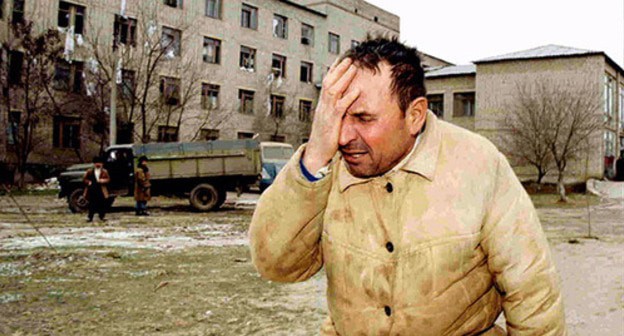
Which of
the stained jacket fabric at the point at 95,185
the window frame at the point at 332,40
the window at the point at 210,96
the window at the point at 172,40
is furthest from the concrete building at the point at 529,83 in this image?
the stained jacket fabric at the point at 95,185

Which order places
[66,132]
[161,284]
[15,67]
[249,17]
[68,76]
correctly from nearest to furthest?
[161,284] → [15,67] → [68,76] → [66,132] → [249,17]

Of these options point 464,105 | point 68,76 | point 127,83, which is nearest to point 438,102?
point 464,105

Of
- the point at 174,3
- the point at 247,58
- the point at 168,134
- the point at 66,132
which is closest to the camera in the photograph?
the point at 66,132

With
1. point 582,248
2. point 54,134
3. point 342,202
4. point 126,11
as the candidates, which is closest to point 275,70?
point 126,11

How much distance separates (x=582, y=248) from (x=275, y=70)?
31153 millimetres

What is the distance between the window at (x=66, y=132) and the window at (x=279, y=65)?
1485 centimetres

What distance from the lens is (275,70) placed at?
39.9 meters

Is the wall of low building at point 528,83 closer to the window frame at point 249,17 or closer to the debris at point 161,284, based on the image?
the window frame at point 249,17

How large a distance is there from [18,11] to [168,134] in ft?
32.5

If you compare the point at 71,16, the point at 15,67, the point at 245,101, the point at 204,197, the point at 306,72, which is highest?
the point at 71,16

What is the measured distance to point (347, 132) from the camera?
1534 millimetres

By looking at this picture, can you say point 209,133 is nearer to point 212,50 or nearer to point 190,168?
point 212,50

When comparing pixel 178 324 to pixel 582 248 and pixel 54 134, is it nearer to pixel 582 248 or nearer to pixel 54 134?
pixel 582 248

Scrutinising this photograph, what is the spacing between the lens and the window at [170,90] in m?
31.5
